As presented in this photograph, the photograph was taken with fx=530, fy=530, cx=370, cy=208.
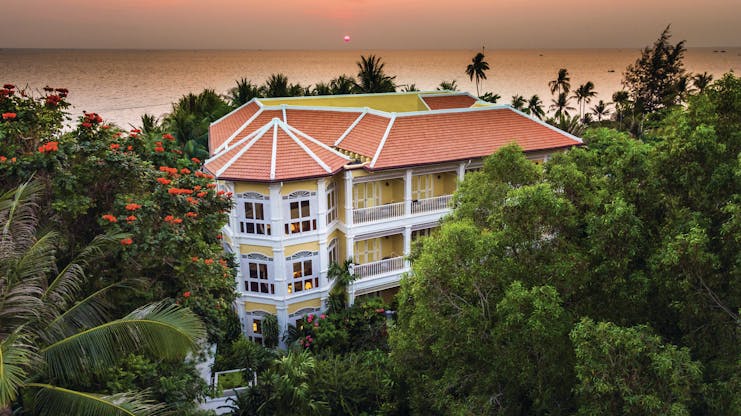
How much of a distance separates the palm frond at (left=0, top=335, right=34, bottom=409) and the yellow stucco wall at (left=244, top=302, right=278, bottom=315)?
15860mm

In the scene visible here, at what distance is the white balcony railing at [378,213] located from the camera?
78.7ft

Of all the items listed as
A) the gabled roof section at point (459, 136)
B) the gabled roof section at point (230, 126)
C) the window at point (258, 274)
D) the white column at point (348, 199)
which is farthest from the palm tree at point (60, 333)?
the gabled roof section at point (230, 126)

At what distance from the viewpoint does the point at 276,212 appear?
72.7ft

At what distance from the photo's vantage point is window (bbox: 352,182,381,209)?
81.0ft

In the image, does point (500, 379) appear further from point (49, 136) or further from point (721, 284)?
point (49, 136)

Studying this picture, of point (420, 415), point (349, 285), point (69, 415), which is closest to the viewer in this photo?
point (69, 415)

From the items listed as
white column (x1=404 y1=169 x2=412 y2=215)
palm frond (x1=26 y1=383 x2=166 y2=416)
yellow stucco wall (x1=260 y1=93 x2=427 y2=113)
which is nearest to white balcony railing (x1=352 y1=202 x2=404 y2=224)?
white column (x1=404 y1=169 x2=412 y2=215)

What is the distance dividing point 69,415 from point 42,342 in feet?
5.20

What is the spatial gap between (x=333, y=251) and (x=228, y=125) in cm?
1169

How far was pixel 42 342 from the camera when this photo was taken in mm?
8969

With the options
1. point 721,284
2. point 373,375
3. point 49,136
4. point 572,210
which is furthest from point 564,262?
point 49,136

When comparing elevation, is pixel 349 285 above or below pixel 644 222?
below

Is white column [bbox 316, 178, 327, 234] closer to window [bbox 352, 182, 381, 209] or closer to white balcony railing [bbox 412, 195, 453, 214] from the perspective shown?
window [bbox 352, 182, 381, 209]

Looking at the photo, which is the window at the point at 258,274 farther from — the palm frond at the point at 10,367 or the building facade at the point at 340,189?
the palm frond at the point at 10,367
